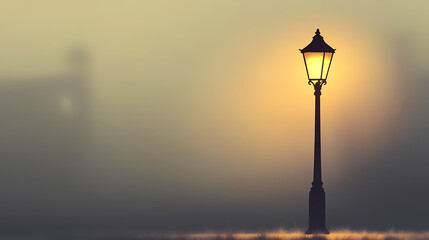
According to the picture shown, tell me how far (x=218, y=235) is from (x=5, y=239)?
3.75 meters

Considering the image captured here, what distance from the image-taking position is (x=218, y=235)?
70.9 ft

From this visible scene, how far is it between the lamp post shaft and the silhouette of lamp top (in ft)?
0.51

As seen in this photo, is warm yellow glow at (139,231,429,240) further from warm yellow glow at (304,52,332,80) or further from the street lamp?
warm yellow glow at (304,52,332,80)

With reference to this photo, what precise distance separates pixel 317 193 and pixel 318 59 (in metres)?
2.58

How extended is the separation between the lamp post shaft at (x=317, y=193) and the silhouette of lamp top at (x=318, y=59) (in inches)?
6.1

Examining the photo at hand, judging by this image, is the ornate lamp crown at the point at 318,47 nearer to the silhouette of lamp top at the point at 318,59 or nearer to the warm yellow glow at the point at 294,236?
the silhouette of lamp top at the point at 318,59

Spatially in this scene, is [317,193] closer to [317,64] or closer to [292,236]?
[292,236]

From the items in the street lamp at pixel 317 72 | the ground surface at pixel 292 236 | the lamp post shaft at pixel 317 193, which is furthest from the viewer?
the street lamp at pixel 317 72

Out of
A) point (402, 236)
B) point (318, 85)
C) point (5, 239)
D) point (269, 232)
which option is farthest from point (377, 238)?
point (5, 239)

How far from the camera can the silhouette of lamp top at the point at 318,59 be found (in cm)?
2408

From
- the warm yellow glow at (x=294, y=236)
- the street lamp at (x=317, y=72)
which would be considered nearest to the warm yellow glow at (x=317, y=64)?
the street lamp at (x=317, y=72)

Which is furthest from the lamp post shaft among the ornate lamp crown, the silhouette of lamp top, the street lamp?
the ornate lamp crown

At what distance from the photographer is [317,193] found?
78.3 ft

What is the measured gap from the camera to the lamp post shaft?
77.3 ft
